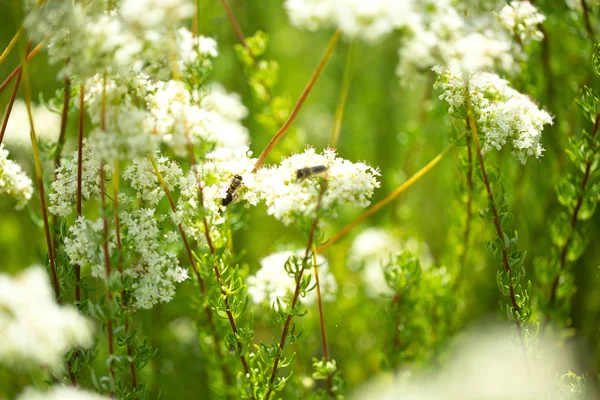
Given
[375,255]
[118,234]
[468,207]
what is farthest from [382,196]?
[118,234]

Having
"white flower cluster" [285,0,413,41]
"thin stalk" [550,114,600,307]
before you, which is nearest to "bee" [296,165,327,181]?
"white flower cluster" [285,0,413,41]

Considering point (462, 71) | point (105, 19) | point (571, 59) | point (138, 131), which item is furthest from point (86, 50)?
point (571, 59)

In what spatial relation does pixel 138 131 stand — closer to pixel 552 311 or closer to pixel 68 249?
pixel 68 249

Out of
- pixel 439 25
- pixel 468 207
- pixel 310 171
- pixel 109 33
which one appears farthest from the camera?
pixel 468 207

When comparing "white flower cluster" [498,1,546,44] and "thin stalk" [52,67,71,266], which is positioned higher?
"white flower cluster" [498,1,546,44]

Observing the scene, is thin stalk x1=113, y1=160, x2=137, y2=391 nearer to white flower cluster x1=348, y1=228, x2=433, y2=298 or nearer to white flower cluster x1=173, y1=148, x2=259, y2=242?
white flower cluster x1=173, y1=148, x2=259, y2=242

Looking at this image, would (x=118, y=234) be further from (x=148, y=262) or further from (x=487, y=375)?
(x=487, y=375)

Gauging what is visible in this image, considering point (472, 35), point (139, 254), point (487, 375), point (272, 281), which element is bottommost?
point (487, 375)
